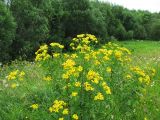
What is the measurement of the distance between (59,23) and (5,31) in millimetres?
10923

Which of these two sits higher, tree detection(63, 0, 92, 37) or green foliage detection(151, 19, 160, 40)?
tree detection(63, 0, 92, 37)

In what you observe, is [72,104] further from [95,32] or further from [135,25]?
A: [135,25]

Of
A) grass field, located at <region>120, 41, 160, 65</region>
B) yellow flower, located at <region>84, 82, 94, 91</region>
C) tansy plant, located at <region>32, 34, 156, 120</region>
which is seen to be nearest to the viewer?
yellow flower, located at <region>84, 82, 94, 91</region>

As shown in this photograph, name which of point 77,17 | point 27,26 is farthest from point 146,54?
point 77,17

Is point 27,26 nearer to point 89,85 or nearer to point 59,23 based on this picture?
point 59,23

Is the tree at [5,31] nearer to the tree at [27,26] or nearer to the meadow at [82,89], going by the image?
the tree at [27,26]

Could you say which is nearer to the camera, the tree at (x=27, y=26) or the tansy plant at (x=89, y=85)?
the tansy plant at (x=89, y=85)

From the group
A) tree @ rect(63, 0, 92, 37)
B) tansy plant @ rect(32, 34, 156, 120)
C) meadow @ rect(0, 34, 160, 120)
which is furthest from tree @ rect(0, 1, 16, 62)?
tansy plant @ rect(32, 34, 156, 120)

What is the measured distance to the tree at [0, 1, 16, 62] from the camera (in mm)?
27969

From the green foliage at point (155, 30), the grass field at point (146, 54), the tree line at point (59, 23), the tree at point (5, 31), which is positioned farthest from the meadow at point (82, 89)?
the green foliage at point (155, 30)

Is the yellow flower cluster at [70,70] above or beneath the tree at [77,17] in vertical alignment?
above

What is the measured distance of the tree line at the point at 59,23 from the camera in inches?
1157

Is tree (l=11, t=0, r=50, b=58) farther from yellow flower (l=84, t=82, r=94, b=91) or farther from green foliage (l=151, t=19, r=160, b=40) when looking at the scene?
green foliage (l=151, t=19, r=160, b=40)

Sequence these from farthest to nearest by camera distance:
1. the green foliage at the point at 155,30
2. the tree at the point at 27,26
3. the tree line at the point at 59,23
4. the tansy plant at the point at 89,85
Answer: the green foliage at the point at 155,30, the tree at the point at 27,26, the tree line at the point at 59,23, the tansy plant at the point at 89,85
